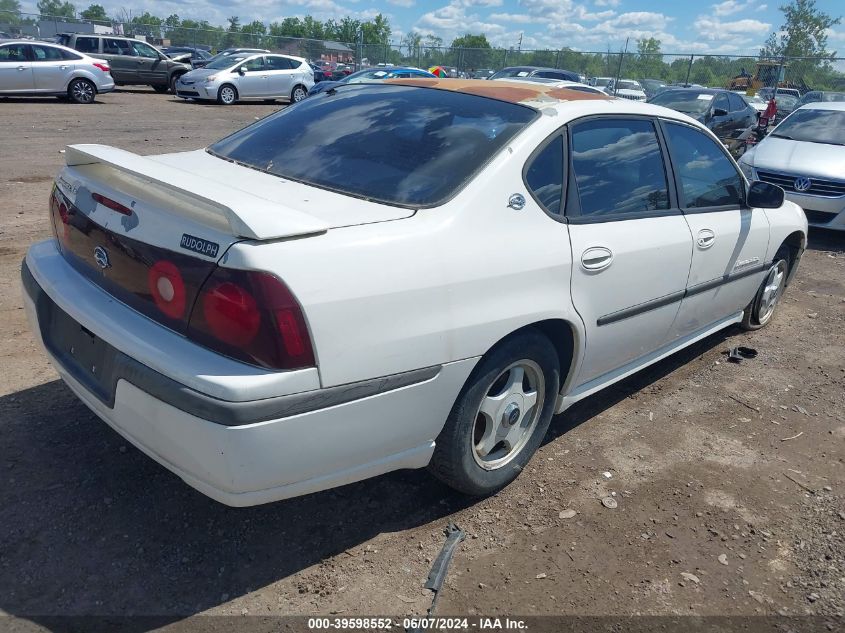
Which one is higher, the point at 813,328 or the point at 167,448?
the point at 167,448

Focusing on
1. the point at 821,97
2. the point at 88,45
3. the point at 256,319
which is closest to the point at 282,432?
the point at 256,319

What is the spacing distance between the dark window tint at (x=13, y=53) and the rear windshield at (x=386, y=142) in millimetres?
17179

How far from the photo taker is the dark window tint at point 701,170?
3.82 meters

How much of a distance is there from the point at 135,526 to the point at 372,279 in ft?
4.58

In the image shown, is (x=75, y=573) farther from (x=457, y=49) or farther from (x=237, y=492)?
(x=457, y=49)

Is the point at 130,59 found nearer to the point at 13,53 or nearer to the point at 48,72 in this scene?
the point at 48,72

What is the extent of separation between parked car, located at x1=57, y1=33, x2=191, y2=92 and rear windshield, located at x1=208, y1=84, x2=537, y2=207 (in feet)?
73.6

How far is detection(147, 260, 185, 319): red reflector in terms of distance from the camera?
226cm

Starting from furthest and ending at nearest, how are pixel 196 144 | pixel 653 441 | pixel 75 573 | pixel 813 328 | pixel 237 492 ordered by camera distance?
1. pixel 196 144
2. pixel 813 328
3. pixel 653 441
4. pixel 75 573
5. pixel 237 492

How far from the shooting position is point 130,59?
2297 cm

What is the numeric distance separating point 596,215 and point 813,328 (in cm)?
352

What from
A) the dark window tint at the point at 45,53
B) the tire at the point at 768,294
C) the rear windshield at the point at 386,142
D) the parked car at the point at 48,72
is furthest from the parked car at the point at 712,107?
the dark window tint at the point at 45,53

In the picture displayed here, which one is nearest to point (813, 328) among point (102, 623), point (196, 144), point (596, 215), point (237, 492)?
point (596, 215)

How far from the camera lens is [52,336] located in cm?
282
